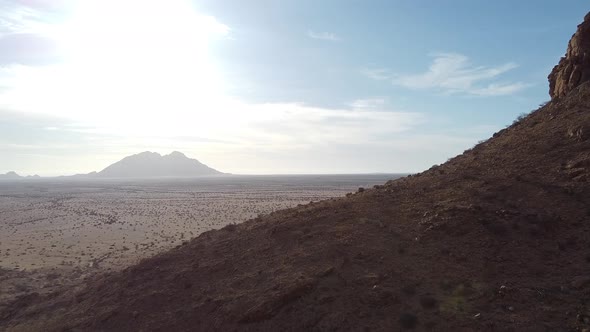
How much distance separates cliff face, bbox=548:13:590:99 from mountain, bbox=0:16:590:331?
374 centimetres

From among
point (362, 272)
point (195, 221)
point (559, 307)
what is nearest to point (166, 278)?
point (362, 272)

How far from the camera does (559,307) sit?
900 centimetres

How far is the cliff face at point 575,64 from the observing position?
67.3ft

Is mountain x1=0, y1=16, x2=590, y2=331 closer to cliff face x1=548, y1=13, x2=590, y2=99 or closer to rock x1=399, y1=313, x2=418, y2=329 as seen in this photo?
rock x1=399, y1=313, x2=418, y2=329

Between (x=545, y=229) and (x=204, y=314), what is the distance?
9.72 m

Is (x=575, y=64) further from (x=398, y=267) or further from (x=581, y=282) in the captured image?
(x=398, y=267)

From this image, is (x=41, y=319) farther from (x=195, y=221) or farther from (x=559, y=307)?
(x=195, y=221)

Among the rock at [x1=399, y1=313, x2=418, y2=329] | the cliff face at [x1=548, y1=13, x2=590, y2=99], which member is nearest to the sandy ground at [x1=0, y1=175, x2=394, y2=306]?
the rock at [x1=399, y1=313, x2=418, y2=329]

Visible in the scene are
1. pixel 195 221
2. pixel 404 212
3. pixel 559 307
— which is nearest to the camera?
pixel 559 307

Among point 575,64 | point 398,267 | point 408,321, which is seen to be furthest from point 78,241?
point 575,64

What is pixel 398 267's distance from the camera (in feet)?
38.1

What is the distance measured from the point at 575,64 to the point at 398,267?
16889 millimetres

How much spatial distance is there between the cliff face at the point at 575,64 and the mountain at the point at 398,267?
3742mm

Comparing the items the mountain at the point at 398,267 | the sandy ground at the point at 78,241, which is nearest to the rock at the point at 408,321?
the mountain at the point at 398,267
